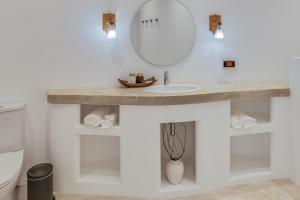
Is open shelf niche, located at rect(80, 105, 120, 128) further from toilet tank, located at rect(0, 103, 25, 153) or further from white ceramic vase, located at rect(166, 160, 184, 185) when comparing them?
white ceramic vase, located at rect(166, 160, 184, 185)

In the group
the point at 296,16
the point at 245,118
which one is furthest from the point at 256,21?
the point at 245,118

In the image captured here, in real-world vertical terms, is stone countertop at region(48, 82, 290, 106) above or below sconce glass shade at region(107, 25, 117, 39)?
below

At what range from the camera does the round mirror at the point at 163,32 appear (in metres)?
2.43

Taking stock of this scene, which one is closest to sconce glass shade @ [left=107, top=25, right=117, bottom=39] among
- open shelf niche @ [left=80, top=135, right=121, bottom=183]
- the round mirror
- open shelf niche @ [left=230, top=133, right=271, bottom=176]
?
the round mirror

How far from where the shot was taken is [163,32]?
8.12 ft

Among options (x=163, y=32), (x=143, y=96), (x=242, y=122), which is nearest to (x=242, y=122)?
(x=242, y=122)

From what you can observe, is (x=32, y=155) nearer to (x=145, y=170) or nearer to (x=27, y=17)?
(x=145, y=170)

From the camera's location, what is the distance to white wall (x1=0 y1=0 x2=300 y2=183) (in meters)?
2.18

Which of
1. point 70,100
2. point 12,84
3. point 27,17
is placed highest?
point 27,17

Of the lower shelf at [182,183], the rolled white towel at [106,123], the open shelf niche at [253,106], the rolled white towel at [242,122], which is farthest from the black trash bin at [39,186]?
the open shelf niche at [253,106]

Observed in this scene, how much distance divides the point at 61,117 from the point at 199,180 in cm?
123

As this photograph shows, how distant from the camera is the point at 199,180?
212cm

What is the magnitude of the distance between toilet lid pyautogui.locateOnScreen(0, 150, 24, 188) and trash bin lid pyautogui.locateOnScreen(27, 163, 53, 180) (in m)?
0.14

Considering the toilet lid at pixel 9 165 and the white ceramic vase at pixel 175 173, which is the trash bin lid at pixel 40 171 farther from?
the white ceramic vase at pixel 175 173
